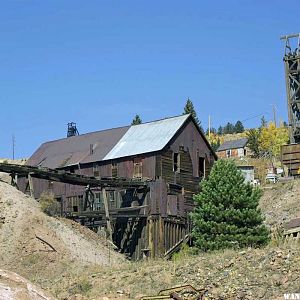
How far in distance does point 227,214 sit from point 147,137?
15403 mm

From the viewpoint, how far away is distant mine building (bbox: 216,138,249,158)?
313ft

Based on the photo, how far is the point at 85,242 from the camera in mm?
33438

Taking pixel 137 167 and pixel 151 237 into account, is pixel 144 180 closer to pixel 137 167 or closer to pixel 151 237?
pixel 137 167

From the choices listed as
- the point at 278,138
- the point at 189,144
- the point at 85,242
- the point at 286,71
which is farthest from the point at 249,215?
the point at 278,138

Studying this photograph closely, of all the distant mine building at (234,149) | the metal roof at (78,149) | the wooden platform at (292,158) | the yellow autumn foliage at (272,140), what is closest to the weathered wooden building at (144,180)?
the metal roof at (78,149)

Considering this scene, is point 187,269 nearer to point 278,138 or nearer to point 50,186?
point 50,186

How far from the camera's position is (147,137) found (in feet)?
151

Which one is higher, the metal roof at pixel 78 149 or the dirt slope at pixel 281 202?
the metal roof at pixel 78 149

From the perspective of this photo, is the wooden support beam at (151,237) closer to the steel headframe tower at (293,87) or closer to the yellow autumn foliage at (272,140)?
the steel headframe tower at (293,87)

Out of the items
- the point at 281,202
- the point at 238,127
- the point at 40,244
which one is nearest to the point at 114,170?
the point at 281,202

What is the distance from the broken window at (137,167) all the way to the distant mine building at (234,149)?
51429 mm

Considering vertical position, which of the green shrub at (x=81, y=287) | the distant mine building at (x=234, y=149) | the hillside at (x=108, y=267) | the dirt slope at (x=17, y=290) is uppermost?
the distant mine building at (x=234, y=149)

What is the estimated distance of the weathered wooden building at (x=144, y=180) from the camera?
41875mm

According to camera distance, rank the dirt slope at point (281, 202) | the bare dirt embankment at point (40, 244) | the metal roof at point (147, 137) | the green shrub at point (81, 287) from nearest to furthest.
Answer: the green shrub at point (81, 287), the bare dirt embankment at point (40, 244), the dirt slope at point (281, 202), the metal roof at point (147, 137)
